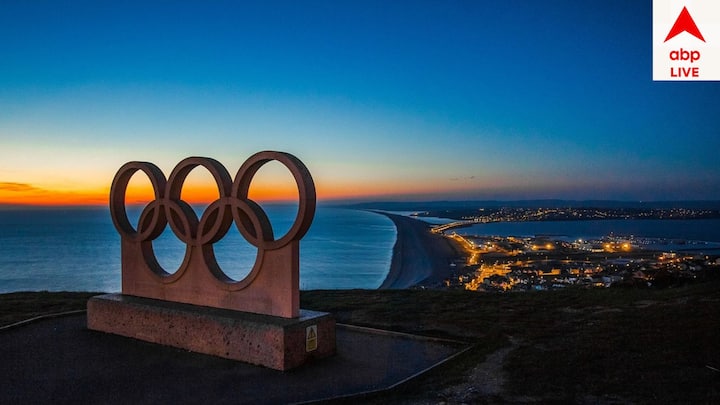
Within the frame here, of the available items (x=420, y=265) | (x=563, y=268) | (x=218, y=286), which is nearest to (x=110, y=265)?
(x=420, y=265)

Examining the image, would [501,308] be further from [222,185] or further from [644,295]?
[222,185]

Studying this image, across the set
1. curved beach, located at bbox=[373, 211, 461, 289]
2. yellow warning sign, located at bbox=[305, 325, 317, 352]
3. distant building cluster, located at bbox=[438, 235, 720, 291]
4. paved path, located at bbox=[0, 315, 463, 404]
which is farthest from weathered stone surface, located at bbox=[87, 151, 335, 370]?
curved beach, located at bbox=[373, 211, 461, 289]

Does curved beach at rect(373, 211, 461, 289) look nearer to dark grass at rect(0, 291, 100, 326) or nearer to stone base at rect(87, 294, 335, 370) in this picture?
dark grass at rect(0, 291, 100, 326)

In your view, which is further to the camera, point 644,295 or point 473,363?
point 644,295

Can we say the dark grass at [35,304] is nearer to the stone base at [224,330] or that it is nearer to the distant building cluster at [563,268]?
the stone base at [224,330]

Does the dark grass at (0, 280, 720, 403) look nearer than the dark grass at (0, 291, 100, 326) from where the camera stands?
Yes

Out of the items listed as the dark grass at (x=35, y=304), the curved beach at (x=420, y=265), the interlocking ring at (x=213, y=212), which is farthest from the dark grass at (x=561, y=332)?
the curved beach at (x=420, y=265)

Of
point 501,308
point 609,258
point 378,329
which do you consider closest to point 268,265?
point 378,329

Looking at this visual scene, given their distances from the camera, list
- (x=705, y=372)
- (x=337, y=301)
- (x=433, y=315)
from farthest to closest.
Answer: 1. (x=337, y=301)
2. (x=433, y=315)
3. (x=705, y=372)
